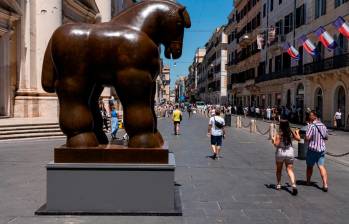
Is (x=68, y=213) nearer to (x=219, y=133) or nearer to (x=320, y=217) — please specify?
(x=320, y=217)

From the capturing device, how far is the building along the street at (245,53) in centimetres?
5382

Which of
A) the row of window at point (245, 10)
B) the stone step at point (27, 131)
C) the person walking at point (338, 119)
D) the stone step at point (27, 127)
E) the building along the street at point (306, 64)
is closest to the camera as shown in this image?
the stone step at point (27, 131)

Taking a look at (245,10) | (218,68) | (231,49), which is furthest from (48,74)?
(218,68)

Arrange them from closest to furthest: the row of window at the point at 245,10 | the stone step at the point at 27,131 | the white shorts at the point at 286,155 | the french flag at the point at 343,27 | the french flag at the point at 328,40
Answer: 1. the white shorts at the point at 286,155
2. the stone step at the point at 27,131
3. the french flag at the point at 343,27
4. the french flag at the point at 328,40
5. the row of window at the point at 245,10

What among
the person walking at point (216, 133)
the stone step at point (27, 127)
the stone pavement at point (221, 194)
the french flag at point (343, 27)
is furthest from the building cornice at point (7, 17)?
the french flag at point (343, 27)

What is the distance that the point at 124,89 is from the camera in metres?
6.12

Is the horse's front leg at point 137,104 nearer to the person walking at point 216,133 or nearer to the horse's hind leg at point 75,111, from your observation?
the horse's hind leg at point 75,111

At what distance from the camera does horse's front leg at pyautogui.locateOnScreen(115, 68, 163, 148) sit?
6.08 meters

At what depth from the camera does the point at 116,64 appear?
6055 millimetres

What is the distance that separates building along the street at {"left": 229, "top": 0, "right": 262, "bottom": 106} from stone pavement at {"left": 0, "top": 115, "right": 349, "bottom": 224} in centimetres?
4079

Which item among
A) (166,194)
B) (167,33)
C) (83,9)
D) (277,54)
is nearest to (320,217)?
(166,194)

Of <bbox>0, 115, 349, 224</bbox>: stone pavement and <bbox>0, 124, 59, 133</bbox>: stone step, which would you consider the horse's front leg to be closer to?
<bbox>0, 115, 349, 224</bbox>: stone pavement

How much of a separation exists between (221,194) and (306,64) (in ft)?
96.8

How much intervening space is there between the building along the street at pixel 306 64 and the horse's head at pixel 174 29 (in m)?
23.9
